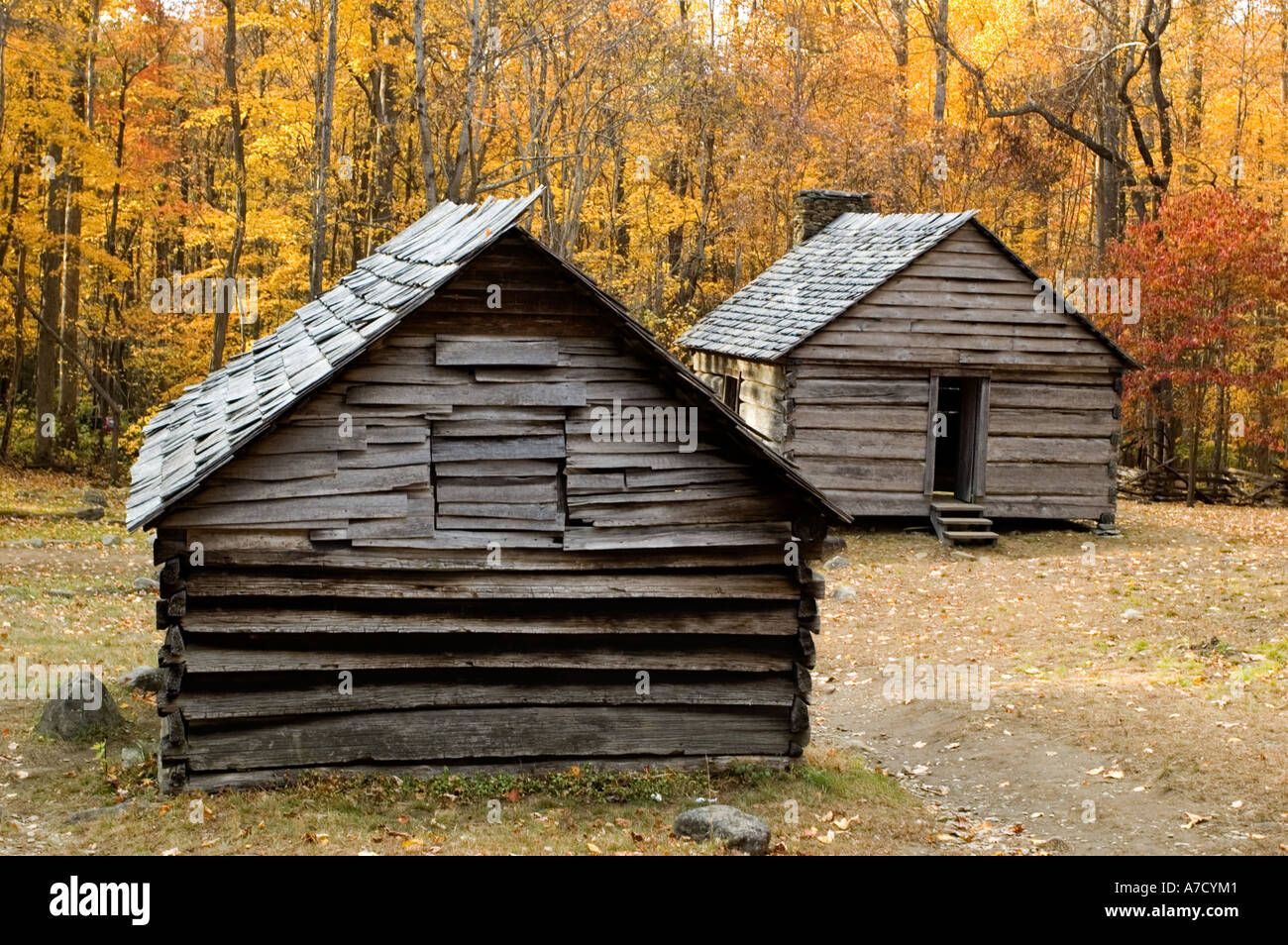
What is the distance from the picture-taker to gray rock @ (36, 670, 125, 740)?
10.4m

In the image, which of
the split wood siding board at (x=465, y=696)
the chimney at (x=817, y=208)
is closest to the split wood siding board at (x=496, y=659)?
the split wood siding board at (x=465, y=696)

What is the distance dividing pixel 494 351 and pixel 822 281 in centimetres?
1421

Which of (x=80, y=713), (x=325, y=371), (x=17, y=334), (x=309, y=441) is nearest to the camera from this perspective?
(x=325, y=371)

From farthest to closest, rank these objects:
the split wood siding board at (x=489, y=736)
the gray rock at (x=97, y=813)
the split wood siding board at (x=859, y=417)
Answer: the split wood siding board at (x=859, y=417)
the split wood siding board at (x=489, y=736)
the gray rock at (x=97, y=813)

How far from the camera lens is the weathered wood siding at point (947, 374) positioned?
2084 cm

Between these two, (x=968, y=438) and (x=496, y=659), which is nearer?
(x=496, y=659)

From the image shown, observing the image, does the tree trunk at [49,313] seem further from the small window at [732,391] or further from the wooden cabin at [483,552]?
the wooden cabin at [483,552]

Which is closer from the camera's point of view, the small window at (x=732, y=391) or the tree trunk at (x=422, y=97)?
the tree trunk at (x=422, y=97)

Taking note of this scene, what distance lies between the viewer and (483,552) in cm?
952

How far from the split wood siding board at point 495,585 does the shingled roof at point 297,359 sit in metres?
0.91

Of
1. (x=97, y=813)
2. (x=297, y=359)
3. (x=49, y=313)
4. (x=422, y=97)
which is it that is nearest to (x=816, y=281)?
(x=422, y=97)

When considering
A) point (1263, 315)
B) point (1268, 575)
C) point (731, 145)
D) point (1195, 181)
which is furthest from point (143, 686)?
point (1195, 181)

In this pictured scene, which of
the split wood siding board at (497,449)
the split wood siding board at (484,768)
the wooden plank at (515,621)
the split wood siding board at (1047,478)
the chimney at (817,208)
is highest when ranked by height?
the chimney at (817,208)

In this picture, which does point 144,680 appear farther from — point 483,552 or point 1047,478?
point 1047,478
